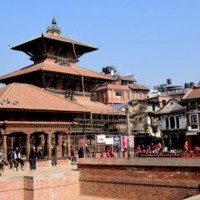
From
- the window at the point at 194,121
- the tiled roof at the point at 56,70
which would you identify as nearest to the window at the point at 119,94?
the window at the point at 194,121

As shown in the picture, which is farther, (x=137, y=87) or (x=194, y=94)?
(x=137, y=87)

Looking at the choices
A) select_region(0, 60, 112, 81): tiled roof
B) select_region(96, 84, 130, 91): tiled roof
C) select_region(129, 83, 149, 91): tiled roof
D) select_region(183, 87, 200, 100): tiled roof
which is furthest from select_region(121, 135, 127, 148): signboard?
select_region(129, 83, 149, 91): tiled roof

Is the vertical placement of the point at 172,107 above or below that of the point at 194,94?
below

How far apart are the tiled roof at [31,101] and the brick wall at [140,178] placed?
182 inches

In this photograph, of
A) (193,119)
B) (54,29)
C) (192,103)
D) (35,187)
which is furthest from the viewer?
(193,119)

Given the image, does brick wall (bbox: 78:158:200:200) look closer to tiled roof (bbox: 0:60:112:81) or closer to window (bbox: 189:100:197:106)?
tiled roof (bbox: 0:60:112:81)

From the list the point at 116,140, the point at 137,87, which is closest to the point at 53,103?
the point at 116,140

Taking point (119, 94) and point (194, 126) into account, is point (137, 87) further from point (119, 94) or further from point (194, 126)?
point (194, 126)

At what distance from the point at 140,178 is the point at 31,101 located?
28.5 ft

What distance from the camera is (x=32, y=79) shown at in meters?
33.0

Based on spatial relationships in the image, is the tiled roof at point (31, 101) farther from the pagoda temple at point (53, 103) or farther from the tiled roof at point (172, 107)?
the tiled roof at point (172, 107)

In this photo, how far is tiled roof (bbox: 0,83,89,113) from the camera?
21.2m

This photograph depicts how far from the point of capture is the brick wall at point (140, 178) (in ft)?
51.4

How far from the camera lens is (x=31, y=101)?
22672 mm
